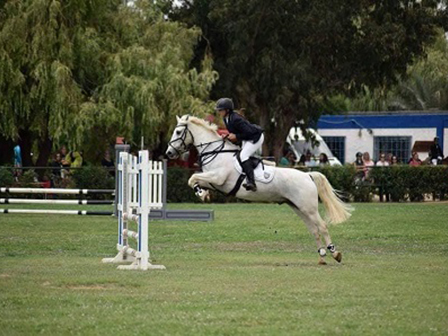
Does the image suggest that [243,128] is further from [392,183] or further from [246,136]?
[392,183]

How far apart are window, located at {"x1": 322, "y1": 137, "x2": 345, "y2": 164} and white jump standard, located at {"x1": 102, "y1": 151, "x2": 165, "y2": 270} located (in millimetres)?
46112

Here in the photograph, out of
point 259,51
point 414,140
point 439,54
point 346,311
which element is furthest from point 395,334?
point 439,54

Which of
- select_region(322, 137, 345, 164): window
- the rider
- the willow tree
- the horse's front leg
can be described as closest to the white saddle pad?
the rider

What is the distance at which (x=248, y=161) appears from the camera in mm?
17812

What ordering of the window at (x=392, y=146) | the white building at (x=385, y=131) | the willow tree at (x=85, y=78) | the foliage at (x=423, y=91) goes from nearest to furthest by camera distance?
the willow tree at (x=85, y=78)
the white building at (x=385, y=131)
the window at (x=392, y=146)
the foliage at (x=423, y=91)

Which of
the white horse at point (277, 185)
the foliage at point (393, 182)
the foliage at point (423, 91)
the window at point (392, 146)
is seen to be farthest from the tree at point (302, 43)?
the foliage at point (423, 91)

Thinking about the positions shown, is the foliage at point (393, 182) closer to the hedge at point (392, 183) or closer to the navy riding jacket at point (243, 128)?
the hedge at point (392, 183)

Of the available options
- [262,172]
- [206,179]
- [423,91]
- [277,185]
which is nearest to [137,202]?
[206,179]

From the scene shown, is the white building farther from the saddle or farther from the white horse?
the saddle

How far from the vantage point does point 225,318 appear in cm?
1075

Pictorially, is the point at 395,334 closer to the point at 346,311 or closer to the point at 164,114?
the point at 346,311

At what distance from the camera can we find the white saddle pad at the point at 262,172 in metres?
17.8

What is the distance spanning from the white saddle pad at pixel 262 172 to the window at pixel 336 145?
148 ft

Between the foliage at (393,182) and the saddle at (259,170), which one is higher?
the saddle at (259,170)
